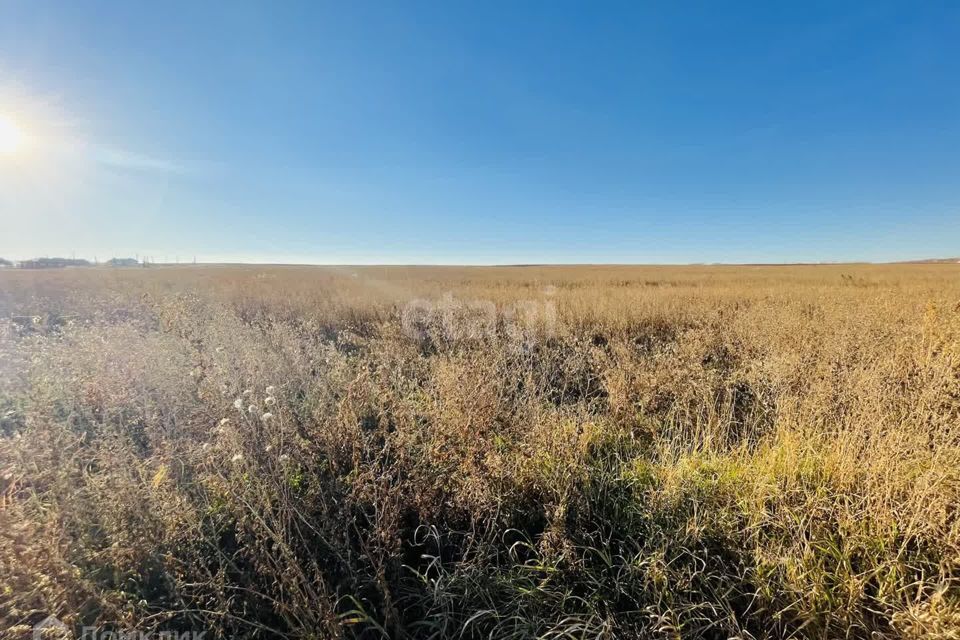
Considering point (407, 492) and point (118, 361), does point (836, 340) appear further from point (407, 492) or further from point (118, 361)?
point (118, 361)

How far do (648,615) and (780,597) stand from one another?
597mm

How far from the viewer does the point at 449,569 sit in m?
1.70

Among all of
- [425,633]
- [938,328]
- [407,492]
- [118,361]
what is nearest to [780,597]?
[425,633]
